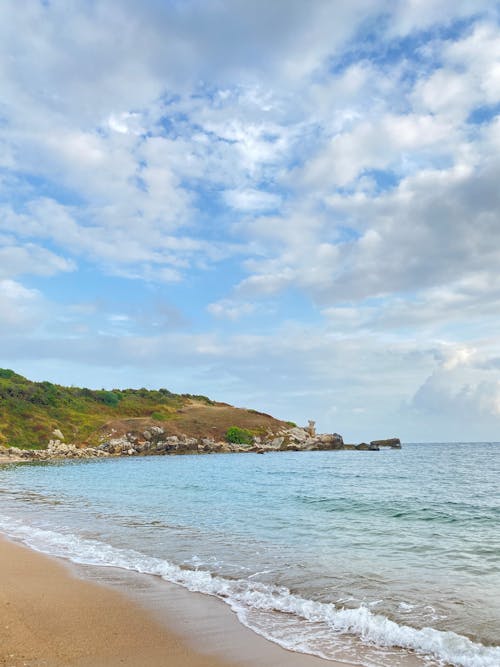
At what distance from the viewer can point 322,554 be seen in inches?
558

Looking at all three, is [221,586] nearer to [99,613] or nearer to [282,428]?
[99,613]

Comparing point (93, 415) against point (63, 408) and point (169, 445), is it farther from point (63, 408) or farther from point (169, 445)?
point (169, 445)

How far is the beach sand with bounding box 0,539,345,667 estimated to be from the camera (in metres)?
7.02

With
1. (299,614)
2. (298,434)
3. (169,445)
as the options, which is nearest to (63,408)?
(169,445)

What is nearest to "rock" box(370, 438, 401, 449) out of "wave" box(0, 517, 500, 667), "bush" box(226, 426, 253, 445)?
"bush" box(226, 426, 253, 445)

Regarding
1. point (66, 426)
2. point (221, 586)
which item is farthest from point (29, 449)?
point (221, 586)

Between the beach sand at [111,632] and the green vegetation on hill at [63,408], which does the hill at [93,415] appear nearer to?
the green vegetation on hill at [63,408]

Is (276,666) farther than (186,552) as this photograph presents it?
No

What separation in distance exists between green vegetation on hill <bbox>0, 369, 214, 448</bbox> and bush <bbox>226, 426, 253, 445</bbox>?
1637 centimetres

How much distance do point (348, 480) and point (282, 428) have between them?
86683mm

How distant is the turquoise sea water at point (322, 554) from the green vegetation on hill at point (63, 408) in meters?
70.6

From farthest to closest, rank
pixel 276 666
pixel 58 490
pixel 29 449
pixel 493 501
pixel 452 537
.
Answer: pixel 29 449, pixel 58 490, pixel 493 501, pixel 452 537, pixel 276 666

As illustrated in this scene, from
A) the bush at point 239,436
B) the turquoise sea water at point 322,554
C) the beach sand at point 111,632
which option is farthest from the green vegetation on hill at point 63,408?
the beach sand at point 111,632

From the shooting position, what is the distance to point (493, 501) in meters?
26.5
